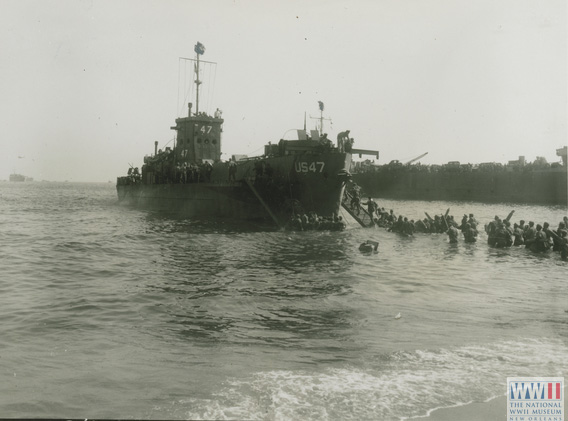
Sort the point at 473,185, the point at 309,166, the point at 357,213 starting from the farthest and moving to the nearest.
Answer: the point at 473,185
the point at 357,213
the point at 309,166

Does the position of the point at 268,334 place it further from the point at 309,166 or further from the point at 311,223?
the point at 309,166

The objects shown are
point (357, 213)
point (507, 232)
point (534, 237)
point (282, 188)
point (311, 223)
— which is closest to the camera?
point (534, 237)

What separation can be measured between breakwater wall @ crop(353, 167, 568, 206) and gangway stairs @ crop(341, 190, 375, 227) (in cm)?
3190

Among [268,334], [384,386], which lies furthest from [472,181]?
[384,386]

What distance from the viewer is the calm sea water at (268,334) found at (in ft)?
18.8

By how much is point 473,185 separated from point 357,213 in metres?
37.6

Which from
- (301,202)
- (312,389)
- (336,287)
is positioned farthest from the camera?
(301,202)

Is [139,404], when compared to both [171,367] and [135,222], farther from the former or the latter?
[135,222]

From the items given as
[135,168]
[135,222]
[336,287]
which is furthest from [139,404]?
[135,168]

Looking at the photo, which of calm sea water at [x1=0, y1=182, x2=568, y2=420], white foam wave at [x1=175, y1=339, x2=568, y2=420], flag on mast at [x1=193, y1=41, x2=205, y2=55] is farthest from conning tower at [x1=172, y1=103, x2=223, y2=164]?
white foam wave at [x1=175, y1=339, x2=568, y2=420]

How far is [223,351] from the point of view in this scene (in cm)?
732

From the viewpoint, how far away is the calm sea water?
18.8ft

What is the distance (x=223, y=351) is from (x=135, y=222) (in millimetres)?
24232

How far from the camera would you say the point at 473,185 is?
204 ft
